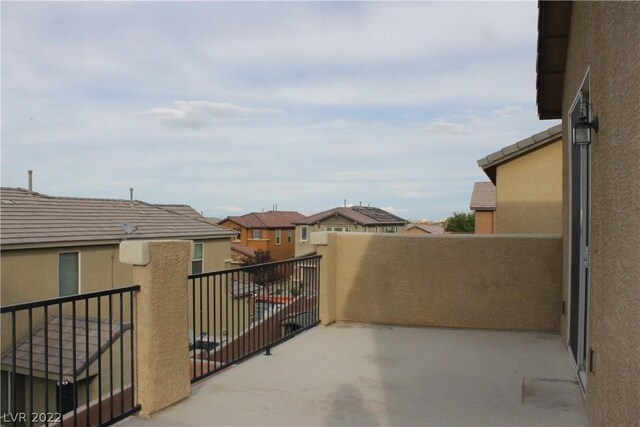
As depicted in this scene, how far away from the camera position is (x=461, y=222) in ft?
101

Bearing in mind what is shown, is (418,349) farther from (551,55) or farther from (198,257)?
(198,257)

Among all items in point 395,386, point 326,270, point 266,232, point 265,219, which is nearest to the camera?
point 395,386

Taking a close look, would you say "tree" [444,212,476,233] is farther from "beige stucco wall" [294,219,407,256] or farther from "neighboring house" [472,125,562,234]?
"neighboring house" [472,125,562,234]

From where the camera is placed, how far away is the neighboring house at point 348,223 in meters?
35.7

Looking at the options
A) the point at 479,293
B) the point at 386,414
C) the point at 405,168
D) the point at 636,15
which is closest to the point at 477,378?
the point at 386,414

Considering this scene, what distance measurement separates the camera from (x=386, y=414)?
12.5 ft

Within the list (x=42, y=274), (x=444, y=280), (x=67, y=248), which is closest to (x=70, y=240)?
(x=67, y=248)

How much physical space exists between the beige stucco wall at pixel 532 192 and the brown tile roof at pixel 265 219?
32.3 meters

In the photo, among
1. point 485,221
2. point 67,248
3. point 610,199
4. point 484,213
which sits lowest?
point 67,248

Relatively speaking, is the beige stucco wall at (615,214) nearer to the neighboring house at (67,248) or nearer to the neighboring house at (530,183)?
the neighboring house at (530,183)

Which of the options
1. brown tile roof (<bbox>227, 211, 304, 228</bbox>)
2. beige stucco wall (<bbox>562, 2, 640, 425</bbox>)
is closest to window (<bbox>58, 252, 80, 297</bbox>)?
beige stucco wall (<bbox>562, 2, 640, 425</bbox>)

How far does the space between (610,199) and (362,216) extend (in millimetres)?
34904

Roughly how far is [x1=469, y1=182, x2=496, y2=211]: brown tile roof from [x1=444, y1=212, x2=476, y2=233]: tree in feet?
27.4

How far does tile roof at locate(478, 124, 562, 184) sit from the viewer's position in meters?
9.37
